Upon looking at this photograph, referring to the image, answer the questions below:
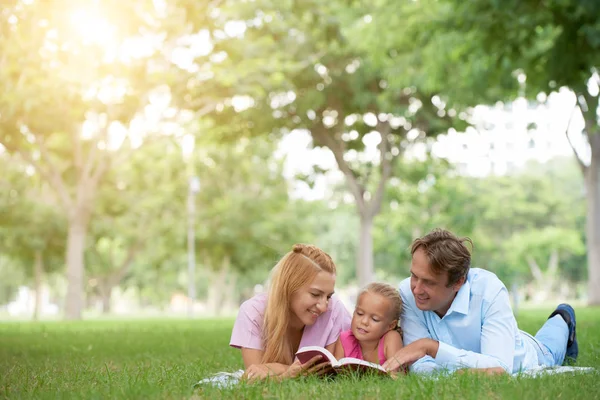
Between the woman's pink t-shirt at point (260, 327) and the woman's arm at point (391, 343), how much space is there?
0.42m

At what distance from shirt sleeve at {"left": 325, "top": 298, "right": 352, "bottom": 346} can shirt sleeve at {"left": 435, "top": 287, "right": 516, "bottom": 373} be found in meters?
0.92

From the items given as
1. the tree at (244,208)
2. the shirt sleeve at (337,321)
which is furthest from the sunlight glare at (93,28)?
the tree at (244,208)

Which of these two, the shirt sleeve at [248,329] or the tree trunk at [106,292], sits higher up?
the tree trunk at [106,292]

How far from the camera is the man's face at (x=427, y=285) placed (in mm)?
5520

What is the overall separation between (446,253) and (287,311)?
1.25 m

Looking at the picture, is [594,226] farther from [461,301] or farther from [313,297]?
[313,297]

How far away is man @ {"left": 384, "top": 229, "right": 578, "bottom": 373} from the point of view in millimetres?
5523

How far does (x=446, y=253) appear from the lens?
18.0 ft

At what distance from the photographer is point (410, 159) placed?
28516mm

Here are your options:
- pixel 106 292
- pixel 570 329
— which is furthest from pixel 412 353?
pixel 106 292

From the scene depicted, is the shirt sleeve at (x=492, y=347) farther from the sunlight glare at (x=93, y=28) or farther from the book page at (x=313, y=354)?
the sunlight glare at (x=93, y=28)

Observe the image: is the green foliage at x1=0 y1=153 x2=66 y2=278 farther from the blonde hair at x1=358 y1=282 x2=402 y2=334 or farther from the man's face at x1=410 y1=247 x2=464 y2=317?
the man's face at x1=410 y1=247 x2=464 y2=317

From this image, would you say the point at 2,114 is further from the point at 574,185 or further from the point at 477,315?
the point at 574,185

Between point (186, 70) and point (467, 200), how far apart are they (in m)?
19.7
